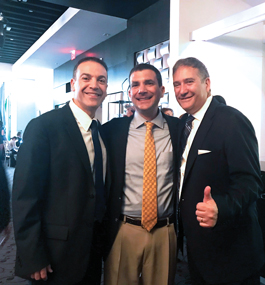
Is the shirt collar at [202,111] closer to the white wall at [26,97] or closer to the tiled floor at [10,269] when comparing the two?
the tiled floor at [10,269]

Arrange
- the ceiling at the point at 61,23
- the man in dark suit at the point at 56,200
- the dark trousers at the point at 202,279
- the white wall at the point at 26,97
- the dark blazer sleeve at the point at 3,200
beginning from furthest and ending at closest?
A: the white wall at the point at 26,97 → the ceiling at the point at 61,23 → the dark trousers at the point at 202,279 → the man in dark suit at the point at 56,200 → the dark blazer sleeve at the point at 3,200

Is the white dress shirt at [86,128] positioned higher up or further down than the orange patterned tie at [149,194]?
higher up

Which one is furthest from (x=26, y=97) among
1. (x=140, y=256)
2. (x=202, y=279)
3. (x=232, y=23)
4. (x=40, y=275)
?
(x=202, y=279)

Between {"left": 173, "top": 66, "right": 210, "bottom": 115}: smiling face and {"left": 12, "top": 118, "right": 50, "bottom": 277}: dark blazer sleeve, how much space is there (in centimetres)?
92

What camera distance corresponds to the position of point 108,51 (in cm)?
810

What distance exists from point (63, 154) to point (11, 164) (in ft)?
38.5

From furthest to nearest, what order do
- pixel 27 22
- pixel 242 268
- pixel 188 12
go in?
pixel 27 22 → pixel 188 12 → pixel 242 268

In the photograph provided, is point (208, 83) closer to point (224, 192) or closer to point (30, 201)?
point (224, 192)

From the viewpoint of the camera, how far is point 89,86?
6.25 ft

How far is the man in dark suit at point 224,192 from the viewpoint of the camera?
1.53 meters

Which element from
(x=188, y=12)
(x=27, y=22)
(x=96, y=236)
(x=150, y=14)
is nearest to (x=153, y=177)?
(x=96, y=236)

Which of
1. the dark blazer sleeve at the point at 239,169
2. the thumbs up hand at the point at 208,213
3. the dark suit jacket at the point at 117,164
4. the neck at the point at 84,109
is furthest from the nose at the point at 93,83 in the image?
the thumbs up hand at the point at 208,213

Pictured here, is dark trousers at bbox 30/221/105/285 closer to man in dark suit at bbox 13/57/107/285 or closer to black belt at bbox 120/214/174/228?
man in dark suit at bbox 13/57/107/285

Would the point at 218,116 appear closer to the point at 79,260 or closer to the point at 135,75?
the point at 135,75
